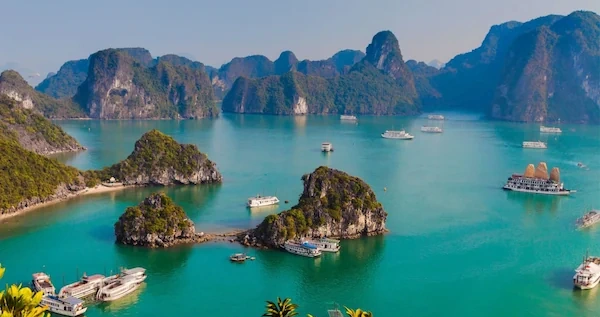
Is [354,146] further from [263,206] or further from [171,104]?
[171,104]

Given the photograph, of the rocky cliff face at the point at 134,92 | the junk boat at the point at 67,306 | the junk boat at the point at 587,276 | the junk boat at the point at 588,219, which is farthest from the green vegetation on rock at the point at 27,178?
the rocky cliff face at the point at 134,92

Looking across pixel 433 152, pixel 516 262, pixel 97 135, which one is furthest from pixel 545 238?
pixel 97 135

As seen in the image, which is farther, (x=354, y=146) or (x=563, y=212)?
(x=354, y=146)

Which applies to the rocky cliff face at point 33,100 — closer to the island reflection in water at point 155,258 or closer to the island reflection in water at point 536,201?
the island reflection in water at point 155,258

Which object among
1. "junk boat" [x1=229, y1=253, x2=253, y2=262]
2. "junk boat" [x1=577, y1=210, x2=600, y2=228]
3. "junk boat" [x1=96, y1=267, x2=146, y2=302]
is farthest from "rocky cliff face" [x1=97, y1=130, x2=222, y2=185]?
"junk boat" [x1=577, y1=210, x2=600, y2=228]

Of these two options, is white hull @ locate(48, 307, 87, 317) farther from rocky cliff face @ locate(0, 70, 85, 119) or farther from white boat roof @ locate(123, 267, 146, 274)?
rocky cliff face @ locate(0, 70, 85, 119)

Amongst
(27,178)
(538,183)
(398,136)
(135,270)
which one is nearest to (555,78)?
(398,136)

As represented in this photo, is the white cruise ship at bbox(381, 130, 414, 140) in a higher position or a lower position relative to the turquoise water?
higher
